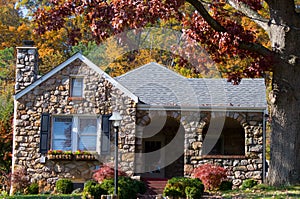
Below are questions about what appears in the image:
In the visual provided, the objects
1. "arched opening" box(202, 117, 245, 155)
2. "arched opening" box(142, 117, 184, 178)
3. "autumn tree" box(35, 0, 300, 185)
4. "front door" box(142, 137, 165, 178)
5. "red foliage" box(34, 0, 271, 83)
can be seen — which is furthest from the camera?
"arched opening" box(202, 117, 245, 155)

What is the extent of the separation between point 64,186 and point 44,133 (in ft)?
6.44

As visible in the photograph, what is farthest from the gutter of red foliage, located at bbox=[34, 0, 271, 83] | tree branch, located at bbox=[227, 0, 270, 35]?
tree branch, located at bbox=[227, 0, 270, 35]

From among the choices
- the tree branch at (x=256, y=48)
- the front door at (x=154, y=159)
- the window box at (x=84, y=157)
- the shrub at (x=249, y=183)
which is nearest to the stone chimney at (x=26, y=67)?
the window box at (x=84, y=157)

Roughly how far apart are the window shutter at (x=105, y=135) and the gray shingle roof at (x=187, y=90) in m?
1.44

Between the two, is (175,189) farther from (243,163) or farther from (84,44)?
(84,44)

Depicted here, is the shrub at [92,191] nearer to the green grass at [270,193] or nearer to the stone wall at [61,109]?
the green grass at [270,193]

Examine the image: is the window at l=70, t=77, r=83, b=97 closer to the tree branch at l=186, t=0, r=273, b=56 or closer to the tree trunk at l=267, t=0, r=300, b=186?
the tree branch at l=186, t=0, r=273, b=56

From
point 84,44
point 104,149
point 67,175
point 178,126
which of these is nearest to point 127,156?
point 104,149

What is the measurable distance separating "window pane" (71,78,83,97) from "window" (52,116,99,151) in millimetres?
766

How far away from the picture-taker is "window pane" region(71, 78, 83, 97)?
18.9 meters

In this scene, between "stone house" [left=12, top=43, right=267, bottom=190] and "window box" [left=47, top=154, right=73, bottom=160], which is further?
"stone house" [left=12, top=43, right=267, bottom=190]

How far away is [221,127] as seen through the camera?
68.0 ft

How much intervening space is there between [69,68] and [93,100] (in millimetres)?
1331

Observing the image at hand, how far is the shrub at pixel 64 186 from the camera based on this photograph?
1773 cm
